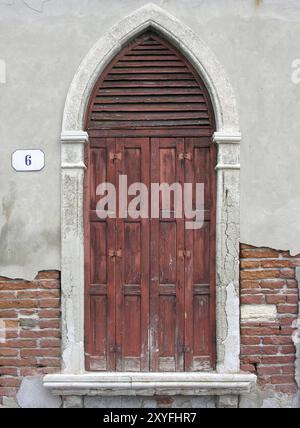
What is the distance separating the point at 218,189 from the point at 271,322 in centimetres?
120

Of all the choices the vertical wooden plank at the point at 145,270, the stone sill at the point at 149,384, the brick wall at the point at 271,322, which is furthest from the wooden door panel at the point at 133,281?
the brick wall at the point at 271,322

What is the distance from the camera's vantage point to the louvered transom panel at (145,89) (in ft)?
14.6

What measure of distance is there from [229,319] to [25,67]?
2.73 m

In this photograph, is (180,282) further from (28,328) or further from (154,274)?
(28,328)

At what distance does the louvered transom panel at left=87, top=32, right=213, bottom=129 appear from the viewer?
4453 millimetres

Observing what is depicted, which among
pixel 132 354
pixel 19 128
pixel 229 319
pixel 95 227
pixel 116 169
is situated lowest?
pixel 132 354

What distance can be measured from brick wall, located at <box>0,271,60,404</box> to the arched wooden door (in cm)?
29

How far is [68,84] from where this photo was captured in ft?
14.4

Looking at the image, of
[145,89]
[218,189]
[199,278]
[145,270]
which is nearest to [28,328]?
[145,270]

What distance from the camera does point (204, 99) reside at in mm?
4449
